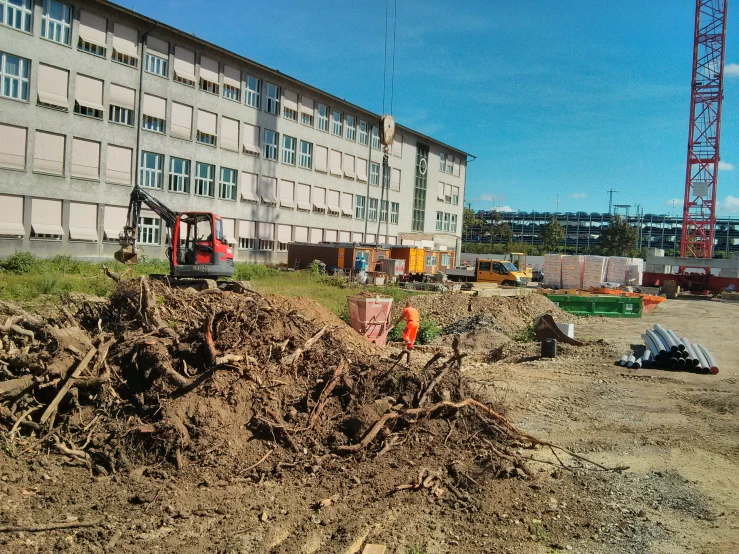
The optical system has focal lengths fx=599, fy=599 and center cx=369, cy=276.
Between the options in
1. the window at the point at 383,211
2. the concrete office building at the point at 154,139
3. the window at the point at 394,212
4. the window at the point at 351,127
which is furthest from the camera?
the window at the point at 394,212

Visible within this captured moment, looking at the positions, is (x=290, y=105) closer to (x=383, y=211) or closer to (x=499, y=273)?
(x=383, y=211)

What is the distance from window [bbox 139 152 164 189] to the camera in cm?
3534

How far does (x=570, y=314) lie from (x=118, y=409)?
21.1m

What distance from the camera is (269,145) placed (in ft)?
146

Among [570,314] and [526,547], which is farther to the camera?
[570,314]

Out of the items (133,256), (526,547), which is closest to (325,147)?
(133,256)

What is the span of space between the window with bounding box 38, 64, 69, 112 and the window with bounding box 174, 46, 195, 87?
726 centimetres

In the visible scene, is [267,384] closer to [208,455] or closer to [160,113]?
[208,455]

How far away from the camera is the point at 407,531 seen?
5.36m

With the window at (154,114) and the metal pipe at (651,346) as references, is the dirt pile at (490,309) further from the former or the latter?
the window at (154,114)

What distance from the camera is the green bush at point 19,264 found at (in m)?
26.4

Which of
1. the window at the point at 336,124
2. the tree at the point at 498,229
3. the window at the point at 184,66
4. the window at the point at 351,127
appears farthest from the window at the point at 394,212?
the tree at the point at 498,229

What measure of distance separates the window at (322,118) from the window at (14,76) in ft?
77.5

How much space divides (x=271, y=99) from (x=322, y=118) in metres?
6.15
